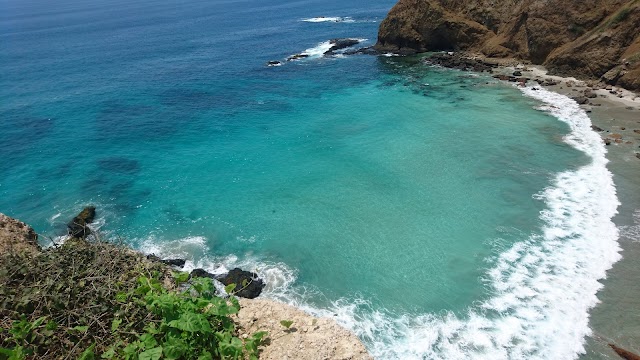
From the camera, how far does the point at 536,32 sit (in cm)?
5878

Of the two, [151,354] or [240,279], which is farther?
[240,279]

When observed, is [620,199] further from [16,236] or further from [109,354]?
[16,236]

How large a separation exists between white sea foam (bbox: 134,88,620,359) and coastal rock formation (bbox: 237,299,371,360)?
9.35 metres

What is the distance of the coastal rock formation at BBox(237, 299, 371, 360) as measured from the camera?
33.1 ft

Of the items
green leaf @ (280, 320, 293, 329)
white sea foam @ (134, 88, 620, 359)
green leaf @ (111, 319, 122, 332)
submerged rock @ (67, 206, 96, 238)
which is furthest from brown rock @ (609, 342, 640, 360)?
submerged rock @ (67, 206, 96, 238)

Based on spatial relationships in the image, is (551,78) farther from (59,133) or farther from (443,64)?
(59,133)

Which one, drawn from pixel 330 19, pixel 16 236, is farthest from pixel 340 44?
pixel 16 236

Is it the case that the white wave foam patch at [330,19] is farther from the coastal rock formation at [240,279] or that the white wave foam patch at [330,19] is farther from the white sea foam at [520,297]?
the coastal rock formation at [240,279]

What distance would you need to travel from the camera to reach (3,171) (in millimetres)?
39281

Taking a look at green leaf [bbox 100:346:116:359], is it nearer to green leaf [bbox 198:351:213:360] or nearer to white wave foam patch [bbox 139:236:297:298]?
green leaf [bbox 198:351:213:360]

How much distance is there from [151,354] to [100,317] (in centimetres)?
187

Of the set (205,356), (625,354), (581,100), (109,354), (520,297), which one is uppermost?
(109,354)

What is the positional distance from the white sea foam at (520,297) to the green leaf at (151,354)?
13016 mm

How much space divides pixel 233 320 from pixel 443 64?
63.8 m
